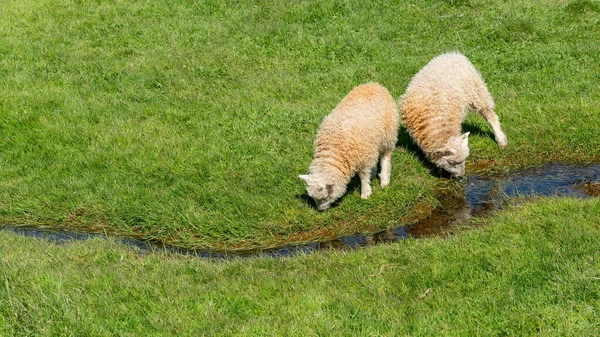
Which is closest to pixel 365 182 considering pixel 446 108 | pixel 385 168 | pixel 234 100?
pixel 385 168

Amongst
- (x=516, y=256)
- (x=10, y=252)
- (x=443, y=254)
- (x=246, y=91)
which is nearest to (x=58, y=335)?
(x=10, y=252)

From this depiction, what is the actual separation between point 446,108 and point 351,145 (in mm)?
1824

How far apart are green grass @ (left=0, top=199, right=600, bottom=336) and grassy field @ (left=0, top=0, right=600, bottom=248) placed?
1631 millimetres

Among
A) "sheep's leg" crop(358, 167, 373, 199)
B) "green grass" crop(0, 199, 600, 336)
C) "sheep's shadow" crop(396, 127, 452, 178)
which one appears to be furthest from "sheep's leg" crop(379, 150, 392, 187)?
"green grass" crop(0, 199, 600, 336)

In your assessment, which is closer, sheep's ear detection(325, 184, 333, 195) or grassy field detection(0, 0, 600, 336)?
grassy field detection(0, 0, 600, 336)

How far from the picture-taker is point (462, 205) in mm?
9531

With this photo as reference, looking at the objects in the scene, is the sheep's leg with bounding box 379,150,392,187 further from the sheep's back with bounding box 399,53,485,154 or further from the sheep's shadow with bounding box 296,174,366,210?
the sheep's back with bounding box 399,53,485,154

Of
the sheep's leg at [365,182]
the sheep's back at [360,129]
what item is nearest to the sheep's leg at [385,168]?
the sheep's back at [360,129]

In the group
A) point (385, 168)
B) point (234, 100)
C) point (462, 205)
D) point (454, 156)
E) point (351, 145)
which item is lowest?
point (234, 100)

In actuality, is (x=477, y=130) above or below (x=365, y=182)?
below

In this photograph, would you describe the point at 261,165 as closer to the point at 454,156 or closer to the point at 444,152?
the point at 444,152

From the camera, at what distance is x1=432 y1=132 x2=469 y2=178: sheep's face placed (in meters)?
9.86

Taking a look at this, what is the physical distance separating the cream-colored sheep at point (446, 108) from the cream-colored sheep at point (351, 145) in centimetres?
59

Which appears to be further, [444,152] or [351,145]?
[444,152]
